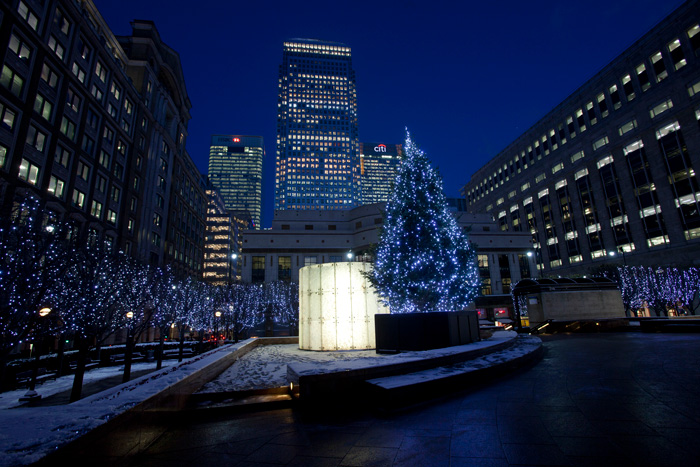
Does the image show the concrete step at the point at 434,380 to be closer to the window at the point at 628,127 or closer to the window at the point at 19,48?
the window at the point at 19,48

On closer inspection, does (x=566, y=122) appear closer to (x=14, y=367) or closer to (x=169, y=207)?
(x=169, y=207)

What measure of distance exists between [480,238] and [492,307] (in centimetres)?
1307

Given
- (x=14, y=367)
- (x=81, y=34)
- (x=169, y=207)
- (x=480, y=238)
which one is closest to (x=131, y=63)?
(x=81, y=34)

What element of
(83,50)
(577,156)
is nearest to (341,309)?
(83,50)

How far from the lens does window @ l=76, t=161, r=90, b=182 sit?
121 feet

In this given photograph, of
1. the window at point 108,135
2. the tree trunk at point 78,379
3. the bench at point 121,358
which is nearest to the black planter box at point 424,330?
the tree trunk at point 78,379

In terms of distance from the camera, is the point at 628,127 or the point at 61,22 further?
the point at 628,127

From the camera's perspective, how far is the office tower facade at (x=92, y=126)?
94.2 ft

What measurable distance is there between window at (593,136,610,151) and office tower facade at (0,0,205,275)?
270 ft

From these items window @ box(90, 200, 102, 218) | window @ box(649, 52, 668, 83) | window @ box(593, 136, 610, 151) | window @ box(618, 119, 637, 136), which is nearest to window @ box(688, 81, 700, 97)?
window @ box(649, 52, 668, 83)

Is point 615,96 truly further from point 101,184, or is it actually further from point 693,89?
point 101,184

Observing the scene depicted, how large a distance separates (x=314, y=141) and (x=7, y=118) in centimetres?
15019

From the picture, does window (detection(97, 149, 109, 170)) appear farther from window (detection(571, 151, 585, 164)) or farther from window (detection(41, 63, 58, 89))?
window (detection(571, 151, 585, 164))

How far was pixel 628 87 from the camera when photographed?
61062mm
